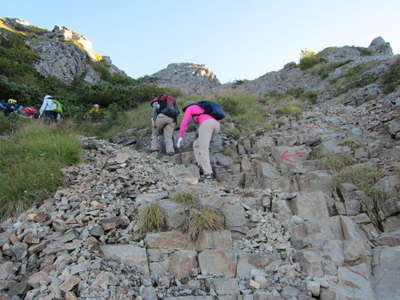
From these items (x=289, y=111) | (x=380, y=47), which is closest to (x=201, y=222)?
(x=289, y=111)

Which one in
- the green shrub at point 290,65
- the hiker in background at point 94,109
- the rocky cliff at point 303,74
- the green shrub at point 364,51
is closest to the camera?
the hiker in background at point 94,109

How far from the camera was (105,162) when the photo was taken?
611 centimetres

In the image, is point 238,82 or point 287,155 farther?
point 238,82

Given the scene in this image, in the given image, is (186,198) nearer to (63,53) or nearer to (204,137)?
(204,137)

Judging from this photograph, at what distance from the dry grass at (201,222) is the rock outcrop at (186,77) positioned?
1776 centimetres

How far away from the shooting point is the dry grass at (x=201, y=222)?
3916 millimetres

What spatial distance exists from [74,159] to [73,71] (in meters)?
16.7

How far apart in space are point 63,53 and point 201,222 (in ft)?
71.7

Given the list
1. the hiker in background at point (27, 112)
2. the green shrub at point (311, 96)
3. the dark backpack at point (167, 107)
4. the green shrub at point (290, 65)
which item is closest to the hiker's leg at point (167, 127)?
the dark backpack at point (167, 107)

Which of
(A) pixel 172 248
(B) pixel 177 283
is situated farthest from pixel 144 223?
(B) pixel 177 283

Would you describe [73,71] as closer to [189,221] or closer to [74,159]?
[74,159]

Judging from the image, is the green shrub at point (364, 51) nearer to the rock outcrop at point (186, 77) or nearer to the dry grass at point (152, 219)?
the rock outcrop at point (186, 77)

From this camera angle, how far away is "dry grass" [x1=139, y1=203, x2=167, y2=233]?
13.3 ft

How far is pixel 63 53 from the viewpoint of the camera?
21.3m
